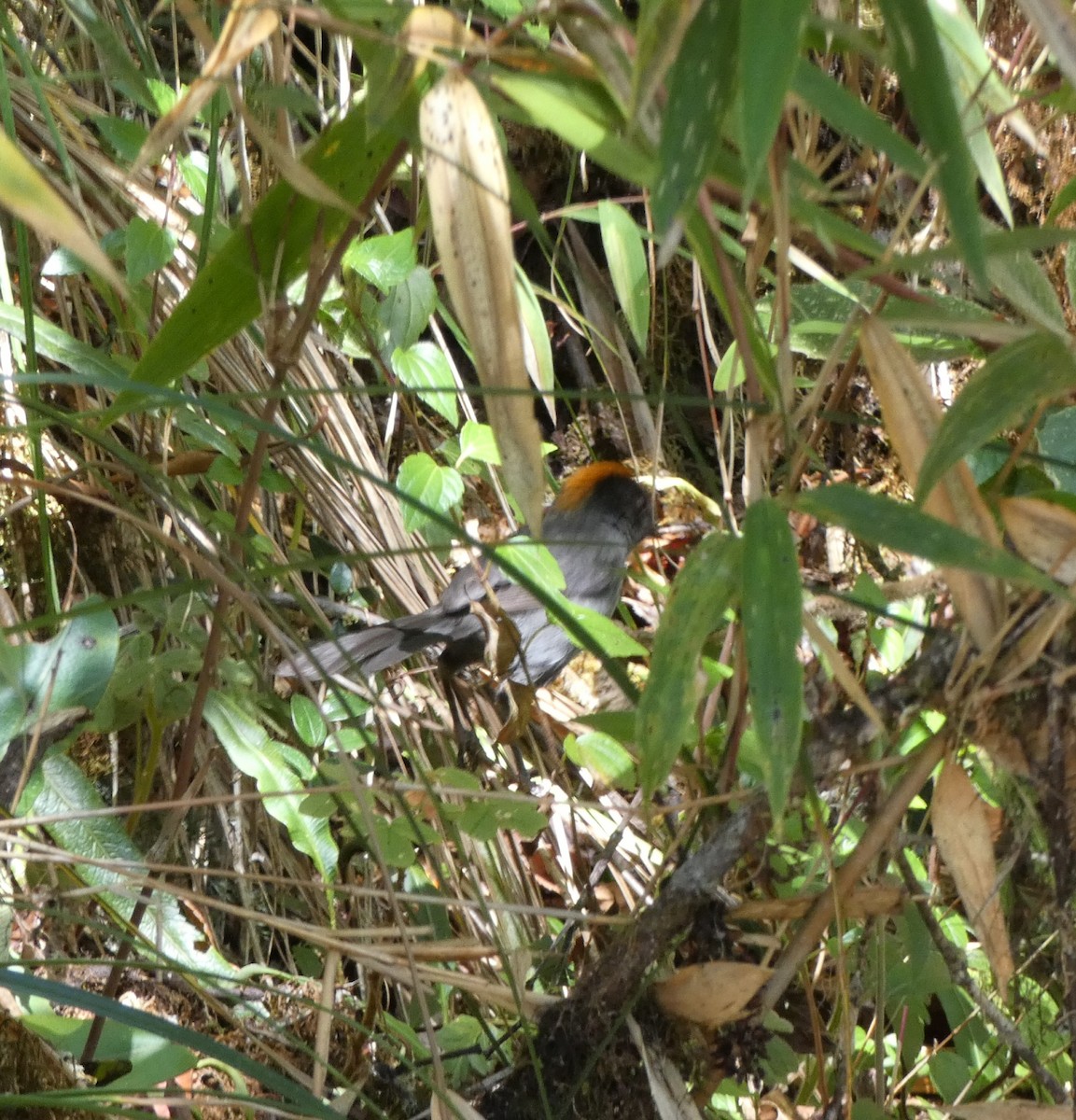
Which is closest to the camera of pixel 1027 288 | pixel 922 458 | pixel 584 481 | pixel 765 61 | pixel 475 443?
pixel 765 61

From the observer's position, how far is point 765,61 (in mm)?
655

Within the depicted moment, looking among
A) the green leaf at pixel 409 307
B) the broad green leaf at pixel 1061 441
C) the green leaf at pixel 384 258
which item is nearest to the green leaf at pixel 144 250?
the green leaf at pixel 384 258

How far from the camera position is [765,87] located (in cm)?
65

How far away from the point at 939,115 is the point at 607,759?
790 millimetres

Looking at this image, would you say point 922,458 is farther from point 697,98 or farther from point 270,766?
point 270,766

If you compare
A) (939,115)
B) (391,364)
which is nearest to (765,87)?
(939,115)

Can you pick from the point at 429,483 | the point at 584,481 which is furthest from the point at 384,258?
the point at 584,481

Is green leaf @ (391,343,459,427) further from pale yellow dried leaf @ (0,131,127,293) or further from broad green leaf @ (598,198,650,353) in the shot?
pale yellow dried leaf @ (0,131,127,293)

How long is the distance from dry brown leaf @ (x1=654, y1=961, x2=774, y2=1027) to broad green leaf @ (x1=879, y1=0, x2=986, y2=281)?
571 mm

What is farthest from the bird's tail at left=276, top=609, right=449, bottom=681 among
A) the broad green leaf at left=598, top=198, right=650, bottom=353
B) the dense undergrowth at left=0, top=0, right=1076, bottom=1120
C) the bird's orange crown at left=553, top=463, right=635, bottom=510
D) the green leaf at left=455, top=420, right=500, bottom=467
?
the bird's orange crown at left=553, top=463, right=635, bottom=510

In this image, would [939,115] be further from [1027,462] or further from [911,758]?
[1027,462]

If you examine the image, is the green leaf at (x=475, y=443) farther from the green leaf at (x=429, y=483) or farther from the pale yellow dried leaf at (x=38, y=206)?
the pale yellow dried leaf at (x=38, y=206)

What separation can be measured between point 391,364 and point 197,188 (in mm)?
459

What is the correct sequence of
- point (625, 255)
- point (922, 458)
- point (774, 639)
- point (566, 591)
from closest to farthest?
point (774, 639) < point (922, 458) < point (625, 255) < point (566, 591)
